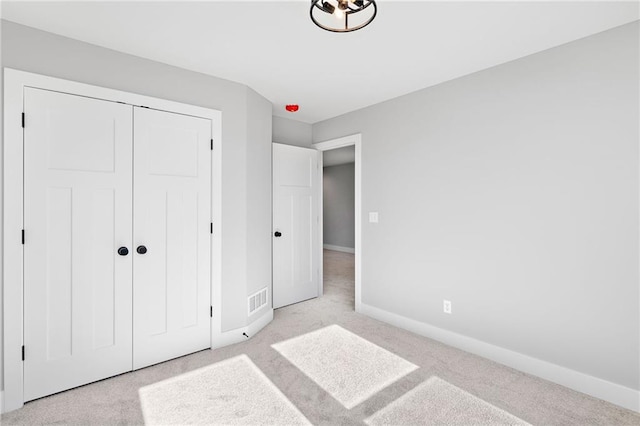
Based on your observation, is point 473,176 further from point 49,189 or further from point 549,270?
point 49,189

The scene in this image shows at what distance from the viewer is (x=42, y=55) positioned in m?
2.04

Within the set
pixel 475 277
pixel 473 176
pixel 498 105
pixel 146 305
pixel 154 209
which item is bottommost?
pixel 146 305

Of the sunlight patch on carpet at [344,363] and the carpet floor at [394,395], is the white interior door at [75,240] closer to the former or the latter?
the carpet floor at [394,395]

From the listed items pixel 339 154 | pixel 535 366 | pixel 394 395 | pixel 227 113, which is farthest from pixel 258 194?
pixel 339 154

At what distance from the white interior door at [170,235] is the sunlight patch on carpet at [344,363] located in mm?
848

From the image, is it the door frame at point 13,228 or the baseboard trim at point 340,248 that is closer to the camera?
the door frame at point 13,228

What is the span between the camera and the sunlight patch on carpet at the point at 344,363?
2148 millimetres

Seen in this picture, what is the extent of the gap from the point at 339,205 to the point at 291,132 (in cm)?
480

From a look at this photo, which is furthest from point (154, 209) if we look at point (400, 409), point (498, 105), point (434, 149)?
point (498, 105)

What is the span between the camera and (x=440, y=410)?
1930mm

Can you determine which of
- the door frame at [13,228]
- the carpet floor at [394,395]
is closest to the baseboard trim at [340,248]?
the carpet floor at [394,395]

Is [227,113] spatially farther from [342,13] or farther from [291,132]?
[342,13]

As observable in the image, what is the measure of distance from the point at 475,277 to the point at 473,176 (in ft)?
2.92

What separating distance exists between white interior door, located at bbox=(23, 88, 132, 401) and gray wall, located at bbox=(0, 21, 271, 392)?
22 centimetres
